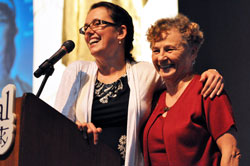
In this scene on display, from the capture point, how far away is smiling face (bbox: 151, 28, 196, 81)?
1695 millimetres

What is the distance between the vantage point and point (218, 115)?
1554mm

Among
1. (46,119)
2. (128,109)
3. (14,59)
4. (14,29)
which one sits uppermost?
(14,29)

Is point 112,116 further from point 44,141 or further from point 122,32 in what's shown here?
point 44,141

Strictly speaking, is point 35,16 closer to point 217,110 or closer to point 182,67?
point 182,67

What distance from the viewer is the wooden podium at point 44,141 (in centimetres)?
114

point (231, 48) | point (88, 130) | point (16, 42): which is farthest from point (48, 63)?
point (16, 42)

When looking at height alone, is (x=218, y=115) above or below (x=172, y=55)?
below

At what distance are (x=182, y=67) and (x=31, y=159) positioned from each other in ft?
2.69

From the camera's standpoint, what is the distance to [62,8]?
3090mm

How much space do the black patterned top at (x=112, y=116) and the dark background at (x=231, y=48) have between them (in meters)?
0.82

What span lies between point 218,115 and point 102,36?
0.74 meters

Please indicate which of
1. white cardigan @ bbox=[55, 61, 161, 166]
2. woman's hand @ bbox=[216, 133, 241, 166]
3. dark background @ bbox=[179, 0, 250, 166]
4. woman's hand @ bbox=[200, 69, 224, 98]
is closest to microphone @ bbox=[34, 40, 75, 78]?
white cardigan @ bbox=[55, 61, 161, 166]

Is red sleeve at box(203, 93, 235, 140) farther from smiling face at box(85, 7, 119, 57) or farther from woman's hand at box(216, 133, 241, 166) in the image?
smiling face at box(85, 7, 119, 57)

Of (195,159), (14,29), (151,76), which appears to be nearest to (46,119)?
(195,159)
